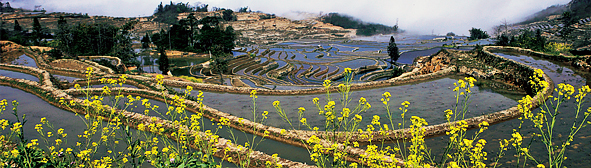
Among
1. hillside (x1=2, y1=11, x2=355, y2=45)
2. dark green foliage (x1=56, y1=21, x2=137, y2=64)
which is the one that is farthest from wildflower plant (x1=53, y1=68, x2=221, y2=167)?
hillside (x1=2, y1=11, x2=355, y2=45)

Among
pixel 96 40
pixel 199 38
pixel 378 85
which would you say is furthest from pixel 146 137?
pixel 199 38

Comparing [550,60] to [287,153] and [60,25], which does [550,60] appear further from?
[60,25]

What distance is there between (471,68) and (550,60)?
735cm

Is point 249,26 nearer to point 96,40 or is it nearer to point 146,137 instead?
point 96,40

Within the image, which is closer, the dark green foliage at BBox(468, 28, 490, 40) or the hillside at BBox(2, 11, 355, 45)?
the dark green foliage at BBox(468, 28, 490, 40)

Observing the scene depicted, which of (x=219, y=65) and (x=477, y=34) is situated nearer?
(x=219, y=65)

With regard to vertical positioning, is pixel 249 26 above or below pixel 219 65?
above

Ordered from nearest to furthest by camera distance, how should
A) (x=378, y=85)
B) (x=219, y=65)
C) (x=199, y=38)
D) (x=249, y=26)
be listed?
1. (x=378, y=85)
2. (x=219, y=65)
3. (x=199, y=38)
4. (x=249, y=26)

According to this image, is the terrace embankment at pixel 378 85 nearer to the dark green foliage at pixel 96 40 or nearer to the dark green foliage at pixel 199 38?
the dark green foliage at pixel 96 40

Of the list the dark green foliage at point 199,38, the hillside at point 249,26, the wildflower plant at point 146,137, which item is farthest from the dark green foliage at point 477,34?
the wildflower plant at point 146,137

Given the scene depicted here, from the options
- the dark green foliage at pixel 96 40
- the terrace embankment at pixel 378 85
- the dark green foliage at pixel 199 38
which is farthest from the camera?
the dark green foliage at pixel 199 38

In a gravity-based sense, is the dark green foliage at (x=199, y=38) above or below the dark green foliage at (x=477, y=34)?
below

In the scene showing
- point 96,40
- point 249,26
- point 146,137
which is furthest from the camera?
point 249,26

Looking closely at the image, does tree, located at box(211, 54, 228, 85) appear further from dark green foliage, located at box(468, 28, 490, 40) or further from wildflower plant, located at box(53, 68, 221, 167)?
dark green foliage, located at box(468, 28, 490, 40)
